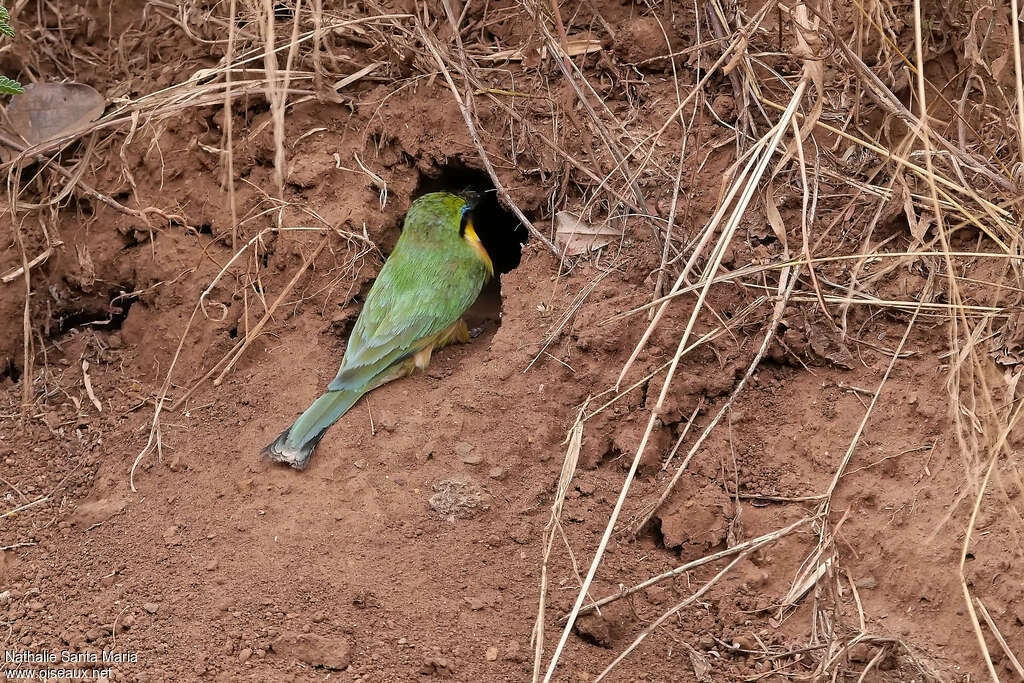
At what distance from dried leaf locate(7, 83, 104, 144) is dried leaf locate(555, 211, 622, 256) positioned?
69.8 inches

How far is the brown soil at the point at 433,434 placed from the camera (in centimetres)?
242

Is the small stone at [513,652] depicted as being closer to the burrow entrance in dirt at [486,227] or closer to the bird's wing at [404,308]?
the bird's wing at [404,308]

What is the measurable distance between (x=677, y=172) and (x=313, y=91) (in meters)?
1.37

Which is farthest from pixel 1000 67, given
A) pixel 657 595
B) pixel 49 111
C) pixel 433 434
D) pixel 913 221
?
pixel 49 111

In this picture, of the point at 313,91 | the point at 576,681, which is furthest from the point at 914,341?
the point at 313,91

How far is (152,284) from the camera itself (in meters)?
3.60

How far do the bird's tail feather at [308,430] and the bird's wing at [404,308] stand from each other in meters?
0.06

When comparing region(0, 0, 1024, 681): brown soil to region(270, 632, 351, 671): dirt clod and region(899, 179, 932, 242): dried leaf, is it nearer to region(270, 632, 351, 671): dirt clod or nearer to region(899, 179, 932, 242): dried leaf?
Result: region(270, 632, 351, 671): dirt clod

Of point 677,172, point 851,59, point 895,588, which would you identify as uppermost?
point 851,59

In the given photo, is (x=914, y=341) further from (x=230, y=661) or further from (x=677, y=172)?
(x=230, y=661)

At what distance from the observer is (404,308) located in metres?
3.71

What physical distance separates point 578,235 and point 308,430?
1.06 metres

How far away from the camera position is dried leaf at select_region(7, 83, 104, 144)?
3.64m

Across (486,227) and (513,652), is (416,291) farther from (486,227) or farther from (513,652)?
(513,652)
